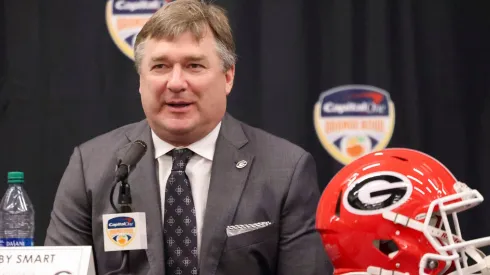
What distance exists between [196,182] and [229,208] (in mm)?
126

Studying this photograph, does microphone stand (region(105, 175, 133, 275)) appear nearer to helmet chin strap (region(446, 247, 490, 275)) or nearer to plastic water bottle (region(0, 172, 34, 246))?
helmet chin strap (region(446, 247, 490, 275))

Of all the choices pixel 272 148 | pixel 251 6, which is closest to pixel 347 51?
pixel 251 6

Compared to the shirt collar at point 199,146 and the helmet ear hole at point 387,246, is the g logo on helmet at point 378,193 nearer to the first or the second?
the helmet ear hole at point 387,246

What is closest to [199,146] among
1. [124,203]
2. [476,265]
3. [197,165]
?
[197,165]

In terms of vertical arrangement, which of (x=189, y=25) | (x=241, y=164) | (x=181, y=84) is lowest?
(x=241, y=164)

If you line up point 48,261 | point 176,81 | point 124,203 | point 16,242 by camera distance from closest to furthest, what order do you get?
point 48,261 < point 124,203 < point 176,81 < point 16,242

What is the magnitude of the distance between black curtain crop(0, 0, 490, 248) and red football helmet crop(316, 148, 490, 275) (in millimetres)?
1349

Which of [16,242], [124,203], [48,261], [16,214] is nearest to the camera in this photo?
[48,261]

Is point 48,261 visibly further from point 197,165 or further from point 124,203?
point 197,165

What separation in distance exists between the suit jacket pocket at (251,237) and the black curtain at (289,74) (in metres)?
1.10

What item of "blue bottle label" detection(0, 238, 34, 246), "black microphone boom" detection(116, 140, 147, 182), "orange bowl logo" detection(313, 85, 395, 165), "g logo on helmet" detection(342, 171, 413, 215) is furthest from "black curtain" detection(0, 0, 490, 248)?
"g logo on helmet" detection(342, 171, 413, 215)

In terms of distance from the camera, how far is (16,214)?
297cm

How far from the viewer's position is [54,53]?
128 inches

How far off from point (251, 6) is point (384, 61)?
Result: 583mm
